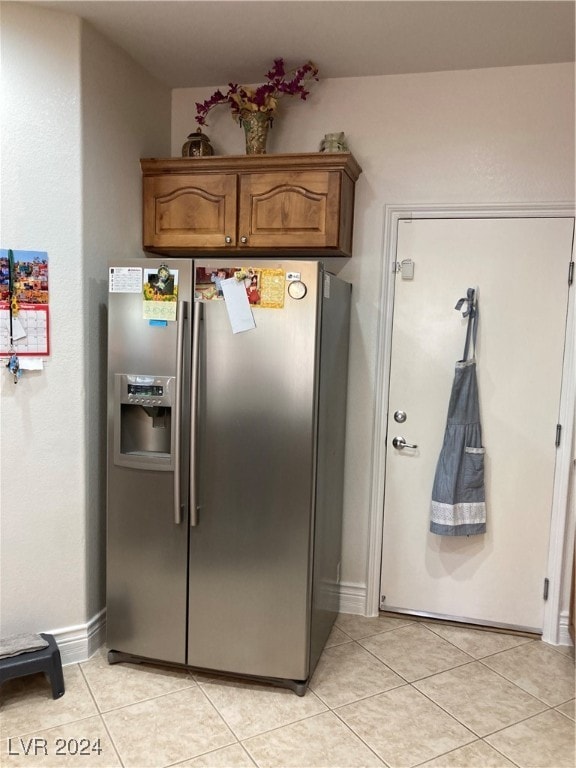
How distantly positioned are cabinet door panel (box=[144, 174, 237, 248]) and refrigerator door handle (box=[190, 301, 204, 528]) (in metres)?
0.58

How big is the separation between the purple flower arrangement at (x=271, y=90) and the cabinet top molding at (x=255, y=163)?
26 centimetres

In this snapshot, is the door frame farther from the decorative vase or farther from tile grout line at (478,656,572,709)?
the decorative vase

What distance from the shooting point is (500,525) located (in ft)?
9.58

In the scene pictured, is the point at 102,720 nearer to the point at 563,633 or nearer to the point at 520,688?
the point at 520,688

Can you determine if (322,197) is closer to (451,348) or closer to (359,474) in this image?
(451,348)

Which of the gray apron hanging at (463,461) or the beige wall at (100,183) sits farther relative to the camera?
the gray apron hanging at (463,461)

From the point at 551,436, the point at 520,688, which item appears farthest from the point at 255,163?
the point at 520,688

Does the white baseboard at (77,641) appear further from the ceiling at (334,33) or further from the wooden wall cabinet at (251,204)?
the ceiling at (334,33)

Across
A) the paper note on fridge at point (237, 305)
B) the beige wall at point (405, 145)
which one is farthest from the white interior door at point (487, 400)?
the paper note on fridge at point (237, 305)

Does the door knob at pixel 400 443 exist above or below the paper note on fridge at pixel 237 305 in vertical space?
below

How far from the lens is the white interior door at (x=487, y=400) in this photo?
278 cm

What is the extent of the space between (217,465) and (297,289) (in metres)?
0.77

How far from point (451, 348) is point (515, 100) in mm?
1153

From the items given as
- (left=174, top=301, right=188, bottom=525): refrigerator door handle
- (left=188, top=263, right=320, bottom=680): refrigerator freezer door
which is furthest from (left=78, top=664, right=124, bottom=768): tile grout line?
(left=174, top=301, right=188, bottom=525): refrigerator door handle
